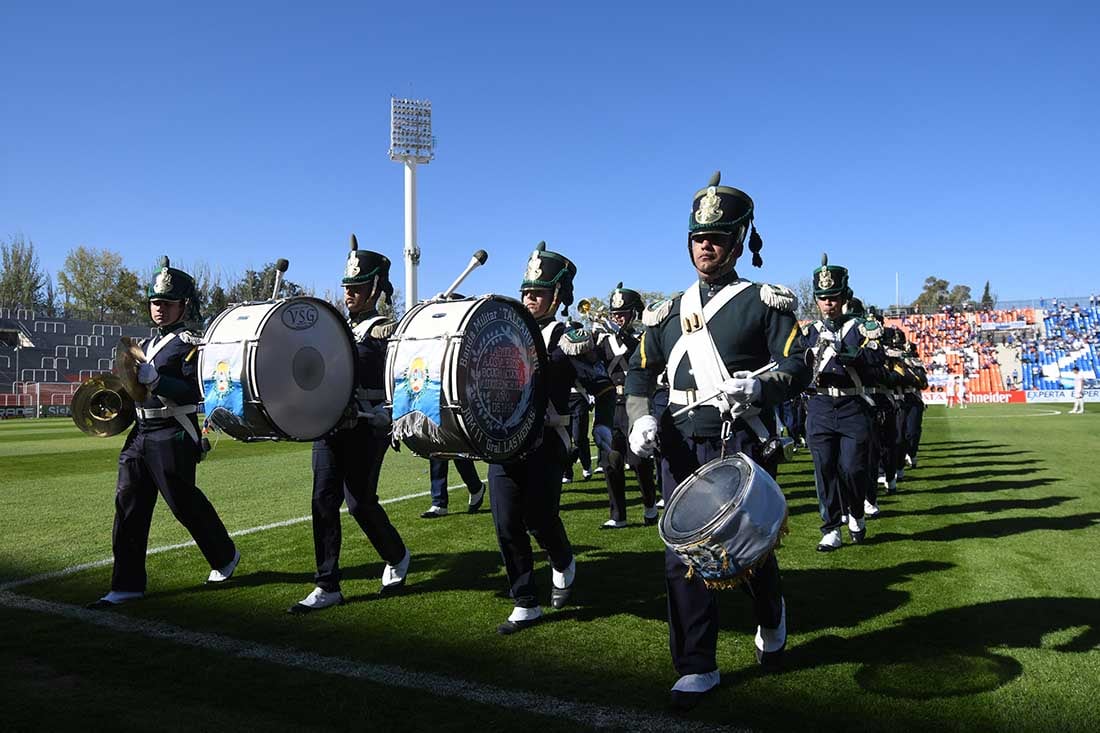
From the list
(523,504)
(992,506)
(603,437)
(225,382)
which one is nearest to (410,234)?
(992,506)

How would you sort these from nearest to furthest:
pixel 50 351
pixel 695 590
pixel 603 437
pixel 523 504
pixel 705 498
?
pixel 705 498
pixel 695 590
pixel 523 504
pixel 603 437
pixel 50 351

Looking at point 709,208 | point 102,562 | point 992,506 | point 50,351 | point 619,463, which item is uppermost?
point 50,351

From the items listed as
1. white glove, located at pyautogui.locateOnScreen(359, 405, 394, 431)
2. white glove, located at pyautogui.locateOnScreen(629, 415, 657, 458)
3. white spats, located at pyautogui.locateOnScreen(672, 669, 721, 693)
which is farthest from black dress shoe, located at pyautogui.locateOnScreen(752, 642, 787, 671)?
white glove, located at pyautogui.locateOnScreen(359, 405, 394, 431)

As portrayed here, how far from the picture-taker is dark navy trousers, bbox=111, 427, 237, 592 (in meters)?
5.72

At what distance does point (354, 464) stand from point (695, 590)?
262cm

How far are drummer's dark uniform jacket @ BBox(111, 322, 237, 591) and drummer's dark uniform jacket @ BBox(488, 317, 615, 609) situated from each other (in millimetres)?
2136

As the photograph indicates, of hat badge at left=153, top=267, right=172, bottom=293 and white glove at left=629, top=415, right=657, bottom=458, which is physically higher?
hat badge at left=153, top=267, right=172, bottom=293

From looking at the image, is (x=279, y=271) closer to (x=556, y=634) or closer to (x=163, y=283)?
(x=163, y=283)

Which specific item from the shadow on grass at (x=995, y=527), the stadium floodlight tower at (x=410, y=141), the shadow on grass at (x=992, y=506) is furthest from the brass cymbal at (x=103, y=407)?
the stadium floodlight tower at (x=410, y=141)

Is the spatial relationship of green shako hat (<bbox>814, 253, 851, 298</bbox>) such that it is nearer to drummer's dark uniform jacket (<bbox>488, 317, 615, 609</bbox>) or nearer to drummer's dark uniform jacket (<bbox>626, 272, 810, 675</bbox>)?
drummer's dark uniform jacket (<bbox>488, 317, 615, 609</bbox>)

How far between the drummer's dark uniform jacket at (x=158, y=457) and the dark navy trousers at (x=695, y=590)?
128 inches

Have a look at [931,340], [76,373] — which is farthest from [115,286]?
[931,340]

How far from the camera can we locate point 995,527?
8312 mm

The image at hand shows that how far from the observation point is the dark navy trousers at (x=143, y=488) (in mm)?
5723
